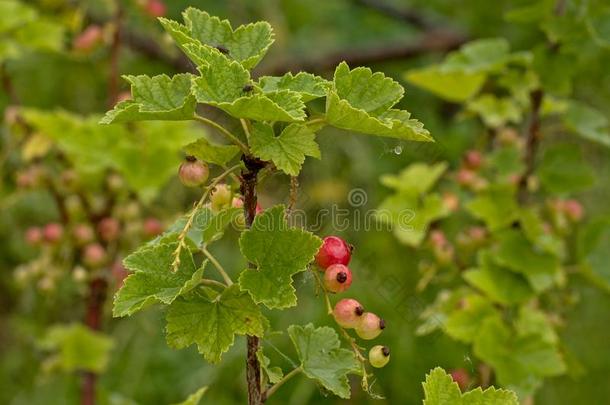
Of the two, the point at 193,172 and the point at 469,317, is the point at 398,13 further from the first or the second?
the point at 193,172

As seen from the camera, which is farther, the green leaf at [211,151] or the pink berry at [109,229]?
the pink berry at [109,229]

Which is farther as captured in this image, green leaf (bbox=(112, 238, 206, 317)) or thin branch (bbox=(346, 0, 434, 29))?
thin branch (bbox=(346, 0, 434, 29))

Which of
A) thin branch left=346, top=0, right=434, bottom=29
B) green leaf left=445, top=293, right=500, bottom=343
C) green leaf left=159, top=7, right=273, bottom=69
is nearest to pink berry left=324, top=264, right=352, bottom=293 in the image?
green leaf left=159, top=7, right=273, bottom=69

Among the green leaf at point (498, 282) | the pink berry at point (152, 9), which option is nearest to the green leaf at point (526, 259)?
the green leaf at point (498, 282)

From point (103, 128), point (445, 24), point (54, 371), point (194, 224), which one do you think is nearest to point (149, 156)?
point (103, 128)

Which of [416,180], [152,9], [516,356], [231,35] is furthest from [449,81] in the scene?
[231,35]

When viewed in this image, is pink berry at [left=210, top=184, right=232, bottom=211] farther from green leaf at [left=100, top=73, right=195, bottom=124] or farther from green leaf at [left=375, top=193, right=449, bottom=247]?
green leaf at [left=375, top=193, right=449, bottom=247]

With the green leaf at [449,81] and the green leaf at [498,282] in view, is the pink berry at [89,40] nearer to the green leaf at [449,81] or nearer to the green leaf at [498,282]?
the green leaf at [449,81]

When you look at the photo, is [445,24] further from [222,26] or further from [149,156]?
[222,26]
